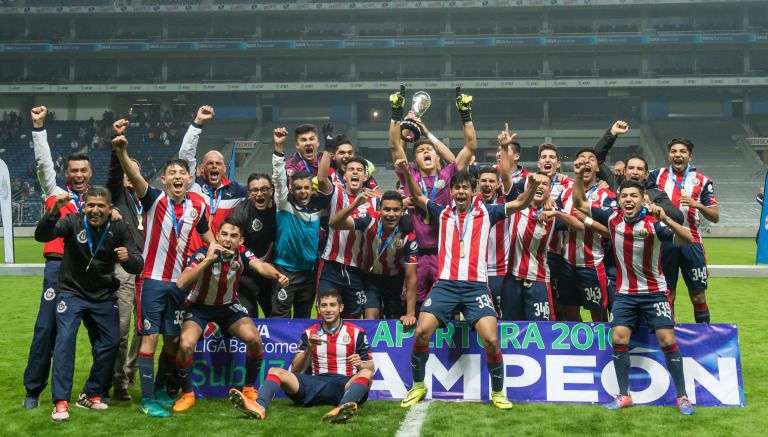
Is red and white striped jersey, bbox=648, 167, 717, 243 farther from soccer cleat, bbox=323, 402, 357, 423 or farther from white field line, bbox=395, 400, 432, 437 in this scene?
soccer cleat, bbox=323, 402, 357, 423

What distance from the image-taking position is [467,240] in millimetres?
5648

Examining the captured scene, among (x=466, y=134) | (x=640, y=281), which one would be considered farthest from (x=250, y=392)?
(x=640, y=281)

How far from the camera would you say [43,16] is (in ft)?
149

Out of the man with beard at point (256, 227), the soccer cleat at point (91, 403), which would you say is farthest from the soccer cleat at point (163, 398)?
the man with beard at point (256, 227)

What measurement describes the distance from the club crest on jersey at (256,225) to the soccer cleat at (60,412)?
2.18m

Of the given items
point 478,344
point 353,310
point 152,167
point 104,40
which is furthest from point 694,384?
point 104,40

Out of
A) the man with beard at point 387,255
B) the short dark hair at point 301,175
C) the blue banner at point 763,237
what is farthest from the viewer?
the blue banner at point 763,237

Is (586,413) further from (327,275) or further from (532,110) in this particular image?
(532,110)

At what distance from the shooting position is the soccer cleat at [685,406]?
201 inches

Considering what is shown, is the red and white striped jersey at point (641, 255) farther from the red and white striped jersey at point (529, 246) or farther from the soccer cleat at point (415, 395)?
the soccer cleat at point (415, 395)

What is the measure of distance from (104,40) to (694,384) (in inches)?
1855

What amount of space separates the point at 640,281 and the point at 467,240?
4.70 ft

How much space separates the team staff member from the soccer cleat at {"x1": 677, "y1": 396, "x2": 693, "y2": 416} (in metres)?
4.30

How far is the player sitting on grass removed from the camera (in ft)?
17.7
